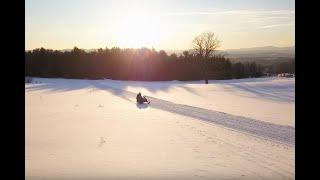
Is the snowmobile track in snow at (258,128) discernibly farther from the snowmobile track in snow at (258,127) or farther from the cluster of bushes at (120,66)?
the cluster of bushes at (120,66)

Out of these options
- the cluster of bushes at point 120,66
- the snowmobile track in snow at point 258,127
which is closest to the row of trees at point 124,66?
the cluster of bushes at point 120,66

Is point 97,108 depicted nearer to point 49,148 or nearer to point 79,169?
point 49,148

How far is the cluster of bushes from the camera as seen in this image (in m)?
46.8

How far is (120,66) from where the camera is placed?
4806 centimetres

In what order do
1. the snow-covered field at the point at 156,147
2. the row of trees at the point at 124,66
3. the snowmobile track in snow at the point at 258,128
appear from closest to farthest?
the snow-covered field at the point at 156,147 → the snowmobile track in snow at the point at 258,128 → the row of trees at the point at 124,66

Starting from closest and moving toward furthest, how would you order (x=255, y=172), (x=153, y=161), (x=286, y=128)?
A: (x=255, y=172) < (x=153, y=161) < (x=286, y=128)

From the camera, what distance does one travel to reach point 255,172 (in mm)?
5867

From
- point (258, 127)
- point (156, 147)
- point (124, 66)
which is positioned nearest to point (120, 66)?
point (124, 66)

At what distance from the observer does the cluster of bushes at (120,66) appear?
46.8m

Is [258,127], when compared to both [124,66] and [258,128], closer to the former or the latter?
[258,128]

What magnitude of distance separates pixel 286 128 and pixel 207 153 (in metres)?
5.10

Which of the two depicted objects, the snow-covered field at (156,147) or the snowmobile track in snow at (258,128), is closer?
the snow-covered field at (156,147)
